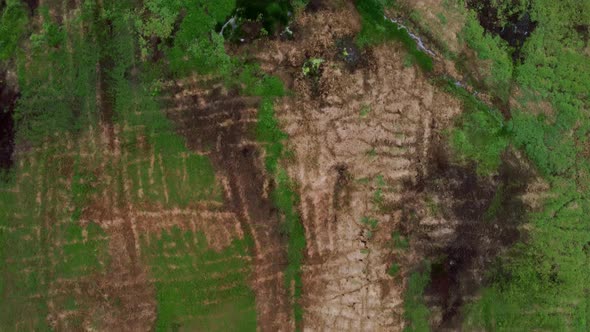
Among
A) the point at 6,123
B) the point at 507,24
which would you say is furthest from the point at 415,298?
the point at 6,123

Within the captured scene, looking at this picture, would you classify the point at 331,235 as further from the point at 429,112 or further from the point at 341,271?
the point at 429,112

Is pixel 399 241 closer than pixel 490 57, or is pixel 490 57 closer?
pixel 399 241

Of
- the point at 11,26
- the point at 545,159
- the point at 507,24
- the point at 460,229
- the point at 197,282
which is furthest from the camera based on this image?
the point at 507,24

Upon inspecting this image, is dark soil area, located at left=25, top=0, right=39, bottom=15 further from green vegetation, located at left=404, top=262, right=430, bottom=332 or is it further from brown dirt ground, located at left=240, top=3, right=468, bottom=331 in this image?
green vegetation, located at left=404, top=262, right=430, bottom=332

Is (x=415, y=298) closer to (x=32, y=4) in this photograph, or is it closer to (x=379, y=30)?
(x=379, y=30)

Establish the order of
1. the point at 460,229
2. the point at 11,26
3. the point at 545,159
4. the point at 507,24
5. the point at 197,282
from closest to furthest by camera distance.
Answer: the point at 197,282
the point at 11,26
the point at 460,229
the point at 545,159
the point at 507,24

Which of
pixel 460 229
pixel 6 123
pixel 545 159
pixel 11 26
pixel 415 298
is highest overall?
pixel 11 26

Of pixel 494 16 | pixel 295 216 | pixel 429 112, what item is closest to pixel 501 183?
pixel 429 112

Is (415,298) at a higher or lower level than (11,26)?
lower
